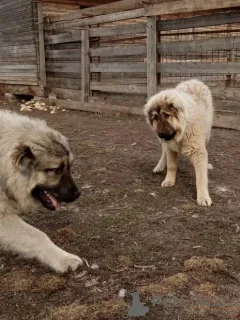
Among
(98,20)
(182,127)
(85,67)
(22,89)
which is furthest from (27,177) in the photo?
(22,89)

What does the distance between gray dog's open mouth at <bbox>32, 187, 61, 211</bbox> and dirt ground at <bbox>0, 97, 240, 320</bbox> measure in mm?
487

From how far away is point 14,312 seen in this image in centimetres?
261

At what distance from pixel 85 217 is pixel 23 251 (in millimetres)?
1156

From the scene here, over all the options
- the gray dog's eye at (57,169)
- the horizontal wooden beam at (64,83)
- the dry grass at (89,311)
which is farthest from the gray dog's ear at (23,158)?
the horizontal wooden beam at (64,83)

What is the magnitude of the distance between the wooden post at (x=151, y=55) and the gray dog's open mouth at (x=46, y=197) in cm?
654

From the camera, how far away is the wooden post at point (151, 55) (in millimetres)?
9055

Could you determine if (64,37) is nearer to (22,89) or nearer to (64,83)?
(64,83)

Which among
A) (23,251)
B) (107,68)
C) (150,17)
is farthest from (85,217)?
(107,68)

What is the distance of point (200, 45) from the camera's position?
8086 mm

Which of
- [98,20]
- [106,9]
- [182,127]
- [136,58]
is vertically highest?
[106,9]

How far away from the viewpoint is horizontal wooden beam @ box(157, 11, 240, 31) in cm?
743

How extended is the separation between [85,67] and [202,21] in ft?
13.9

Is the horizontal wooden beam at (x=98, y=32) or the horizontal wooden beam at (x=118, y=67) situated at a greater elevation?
the horizontal wooden beam at (x=98, y=32)

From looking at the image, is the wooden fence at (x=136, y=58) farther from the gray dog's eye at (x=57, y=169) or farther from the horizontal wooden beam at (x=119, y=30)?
the gray dog's eye at (x=57, y=169)
